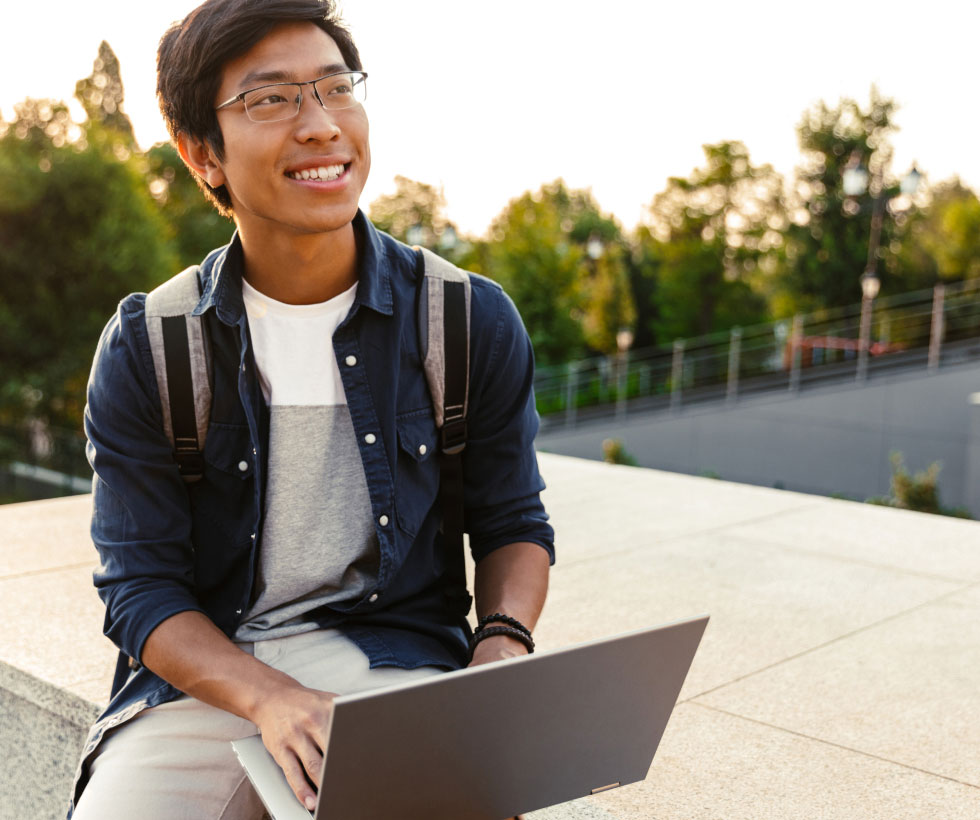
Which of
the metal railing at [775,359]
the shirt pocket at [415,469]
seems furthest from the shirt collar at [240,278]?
the metal railing at [775,359]

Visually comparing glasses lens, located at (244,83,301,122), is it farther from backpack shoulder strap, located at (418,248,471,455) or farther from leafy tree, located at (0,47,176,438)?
leafy tree, located at (0,47,176,438)

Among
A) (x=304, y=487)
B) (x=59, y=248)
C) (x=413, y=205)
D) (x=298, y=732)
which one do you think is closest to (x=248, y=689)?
(x=298, y=732)

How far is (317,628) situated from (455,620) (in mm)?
272

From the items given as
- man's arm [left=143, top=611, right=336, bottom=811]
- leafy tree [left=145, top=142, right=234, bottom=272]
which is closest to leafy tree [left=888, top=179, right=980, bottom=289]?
leafy tree [left=145, top=142, right=234, bottom=272]

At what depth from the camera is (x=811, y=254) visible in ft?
110

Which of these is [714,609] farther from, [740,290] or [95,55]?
[95,55]

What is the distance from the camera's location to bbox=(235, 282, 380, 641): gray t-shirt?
1.82 m

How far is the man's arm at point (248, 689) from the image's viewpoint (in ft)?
4.70

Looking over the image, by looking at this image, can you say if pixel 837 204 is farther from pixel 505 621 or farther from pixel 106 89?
pixel 505 621

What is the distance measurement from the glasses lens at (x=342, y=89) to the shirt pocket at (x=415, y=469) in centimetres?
56

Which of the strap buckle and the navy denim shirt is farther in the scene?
the strap buckle

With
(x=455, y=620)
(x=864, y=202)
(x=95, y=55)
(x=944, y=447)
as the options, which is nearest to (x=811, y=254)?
(x=864, y=202)

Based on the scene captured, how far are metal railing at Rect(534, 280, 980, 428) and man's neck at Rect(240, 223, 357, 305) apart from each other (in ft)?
58.0

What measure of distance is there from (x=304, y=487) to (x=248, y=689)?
1.30 ft
